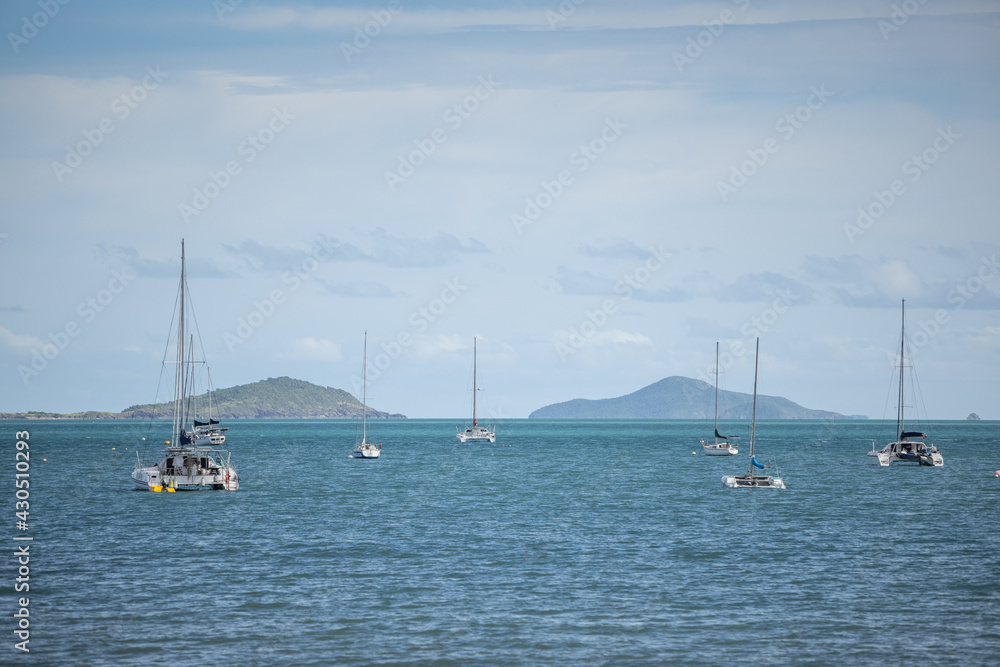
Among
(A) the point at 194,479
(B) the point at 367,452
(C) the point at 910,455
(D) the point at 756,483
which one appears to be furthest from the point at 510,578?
(B) the point at 367,452

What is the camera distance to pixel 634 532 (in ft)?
199

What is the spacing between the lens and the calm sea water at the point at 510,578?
108 feet

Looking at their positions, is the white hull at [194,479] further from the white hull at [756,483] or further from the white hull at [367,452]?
the white hull at [367,452]

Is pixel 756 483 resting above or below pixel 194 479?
below

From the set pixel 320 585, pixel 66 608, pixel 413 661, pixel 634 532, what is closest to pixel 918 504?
pixel 634 532

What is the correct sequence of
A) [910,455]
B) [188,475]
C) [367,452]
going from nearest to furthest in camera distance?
[188,475] < [910,455] < [367,452]

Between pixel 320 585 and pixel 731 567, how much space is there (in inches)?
767

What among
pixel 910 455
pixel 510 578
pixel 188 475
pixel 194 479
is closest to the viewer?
pixel 510 578

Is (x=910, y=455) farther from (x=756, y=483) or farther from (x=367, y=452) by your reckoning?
(x=367, y=452)

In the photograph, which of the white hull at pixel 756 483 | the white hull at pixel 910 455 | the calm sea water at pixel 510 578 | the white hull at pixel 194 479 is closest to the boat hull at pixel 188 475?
the white hull at pixel 194 479

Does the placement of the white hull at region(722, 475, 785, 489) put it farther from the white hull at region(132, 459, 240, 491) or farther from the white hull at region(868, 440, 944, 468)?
the white hull at region(132, 459, 240, 491)

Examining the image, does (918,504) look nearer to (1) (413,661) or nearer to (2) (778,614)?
(2) (778,614)

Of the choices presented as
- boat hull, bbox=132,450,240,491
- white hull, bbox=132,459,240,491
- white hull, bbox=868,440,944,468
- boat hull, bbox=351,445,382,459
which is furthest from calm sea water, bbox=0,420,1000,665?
boat hull, bbox=351,445,382,459

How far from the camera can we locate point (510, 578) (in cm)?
4434
